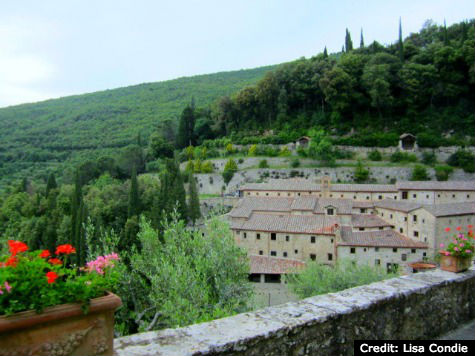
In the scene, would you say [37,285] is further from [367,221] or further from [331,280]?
[367,221]

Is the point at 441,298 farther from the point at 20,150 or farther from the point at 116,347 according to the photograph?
the point at 20,150

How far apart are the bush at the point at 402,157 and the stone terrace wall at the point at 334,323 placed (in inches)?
1859

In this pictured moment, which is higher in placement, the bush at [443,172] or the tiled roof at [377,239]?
the bush at [443,172]

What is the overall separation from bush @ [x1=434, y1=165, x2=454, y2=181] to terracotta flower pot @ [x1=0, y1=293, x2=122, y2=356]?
4867 cm

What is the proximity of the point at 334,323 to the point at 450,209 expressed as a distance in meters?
34.5

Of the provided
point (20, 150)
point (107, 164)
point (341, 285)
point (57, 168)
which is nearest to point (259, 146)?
point (107, 164)

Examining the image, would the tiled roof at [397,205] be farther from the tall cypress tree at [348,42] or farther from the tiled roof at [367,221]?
the tall cypress tree at [348,42]

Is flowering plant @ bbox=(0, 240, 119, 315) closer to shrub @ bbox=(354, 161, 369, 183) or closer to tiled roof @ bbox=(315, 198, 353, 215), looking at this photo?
tiled roof @ bbox=(315, 198, 353, 215)

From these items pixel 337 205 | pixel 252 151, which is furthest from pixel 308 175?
pixel 337 205

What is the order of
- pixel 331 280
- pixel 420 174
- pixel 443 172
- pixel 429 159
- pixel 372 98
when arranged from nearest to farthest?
pixel 331 280
pixel 443 172
pixel 420 174
pixel 429 159
pixel 372 98

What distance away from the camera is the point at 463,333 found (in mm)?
4559

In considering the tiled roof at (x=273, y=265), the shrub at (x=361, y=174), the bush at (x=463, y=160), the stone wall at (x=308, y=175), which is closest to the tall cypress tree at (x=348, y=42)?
the stone wall at (x=308, y=175)

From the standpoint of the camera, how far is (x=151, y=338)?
2.91 metres

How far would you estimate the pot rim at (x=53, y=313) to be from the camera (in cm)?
216
